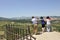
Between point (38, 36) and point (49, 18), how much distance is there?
1.57 m

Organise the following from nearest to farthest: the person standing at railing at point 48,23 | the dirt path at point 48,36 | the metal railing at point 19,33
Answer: the metal railing at point 19,33 < the dirt path at point 48,36 < the person standing at railing at point 48,23

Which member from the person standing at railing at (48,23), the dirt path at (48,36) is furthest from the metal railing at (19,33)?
the person standing at railing at (48,23)

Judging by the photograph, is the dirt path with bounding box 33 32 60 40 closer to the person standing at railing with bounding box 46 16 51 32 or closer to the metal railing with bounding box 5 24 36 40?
the person standing at railing with bounding box 46 16 51 32

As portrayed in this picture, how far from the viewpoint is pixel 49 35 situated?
44.2 ft

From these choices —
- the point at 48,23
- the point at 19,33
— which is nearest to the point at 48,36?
the point at 48,23

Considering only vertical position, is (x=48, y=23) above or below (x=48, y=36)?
above

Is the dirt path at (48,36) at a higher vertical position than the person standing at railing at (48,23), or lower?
lower

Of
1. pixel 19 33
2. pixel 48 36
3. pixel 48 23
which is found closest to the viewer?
pixel 48 36

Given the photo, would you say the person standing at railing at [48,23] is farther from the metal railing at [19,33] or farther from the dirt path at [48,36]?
the metal railing at [19,33]

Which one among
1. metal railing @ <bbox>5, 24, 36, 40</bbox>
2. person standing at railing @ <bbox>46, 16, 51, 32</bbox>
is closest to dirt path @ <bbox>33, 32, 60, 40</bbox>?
person standing at railing @ <bbox>46, 16, 51, 32</bbox>

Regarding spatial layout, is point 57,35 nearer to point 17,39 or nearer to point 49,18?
point 49,18

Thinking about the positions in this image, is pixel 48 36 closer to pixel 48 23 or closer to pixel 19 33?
pixel 48 23

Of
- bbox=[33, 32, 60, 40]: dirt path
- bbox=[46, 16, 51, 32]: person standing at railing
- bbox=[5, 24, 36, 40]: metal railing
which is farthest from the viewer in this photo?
bbox=[46, 16, 51, 32]: person standing at railing

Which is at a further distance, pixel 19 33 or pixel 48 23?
pixel 19 33
